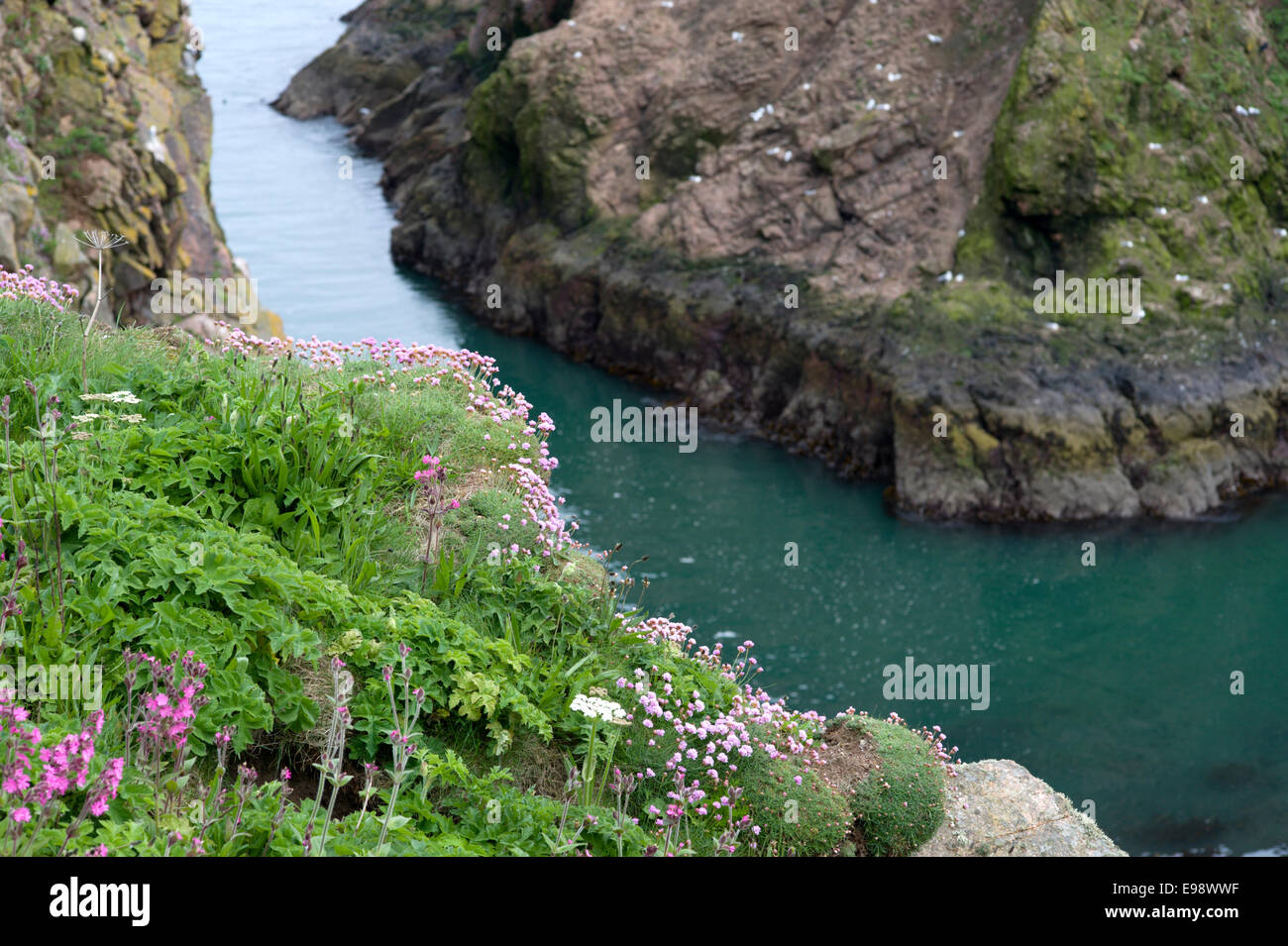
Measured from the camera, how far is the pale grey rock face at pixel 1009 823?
10.1 meters

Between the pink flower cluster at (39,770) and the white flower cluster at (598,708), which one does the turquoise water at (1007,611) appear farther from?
the pink flower cluster at (39,770)

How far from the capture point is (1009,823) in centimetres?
1047

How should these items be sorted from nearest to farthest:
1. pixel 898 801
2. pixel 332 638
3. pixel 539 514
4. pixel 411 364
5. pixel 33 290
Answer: pixel 332 638 < pixel 898 801 < pixel 539 514 < pixel 33 290 < pixel 411 364

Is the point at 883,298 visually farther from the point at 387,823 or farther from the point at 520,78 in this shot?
the point at 387,823

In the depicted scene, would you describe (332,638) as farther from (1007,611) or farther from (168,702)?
(1007,611)

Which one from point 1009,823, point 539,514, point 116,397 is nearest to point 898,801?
point 1009,823

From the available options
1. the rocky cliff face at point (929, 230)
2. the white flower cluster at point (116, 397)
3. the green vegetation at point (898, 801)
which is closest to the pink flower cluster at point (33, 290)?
the white flower cluster at point (116, 397)

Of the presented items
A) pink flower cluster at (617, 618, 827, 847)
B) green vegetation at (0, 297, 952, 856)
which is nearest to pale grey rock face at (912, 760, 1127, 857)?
green vegetation at (0, 297, 952, 856)

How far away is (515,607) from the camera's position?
9.16 metres

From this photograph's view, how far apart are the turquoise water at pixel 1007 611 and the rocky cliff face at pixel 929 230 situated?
1.62m

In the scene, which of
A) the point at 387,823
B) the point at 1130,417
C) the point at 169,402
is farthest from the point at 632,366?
the point at 387,823

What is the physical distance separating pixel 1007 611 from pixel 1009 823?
15106mm

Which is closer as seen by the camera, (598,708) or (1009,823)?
(598,708)

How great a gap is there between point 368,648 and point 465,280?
39481 millimetres
